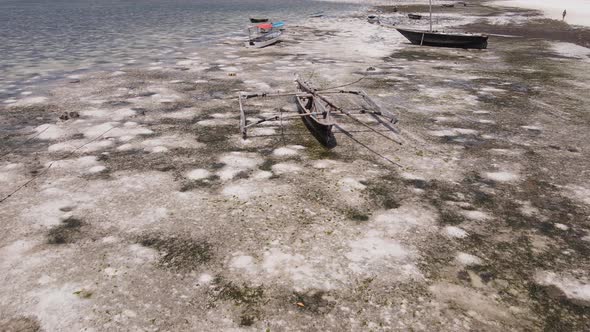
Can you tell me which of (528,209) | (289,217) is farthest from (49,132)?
(528,209)

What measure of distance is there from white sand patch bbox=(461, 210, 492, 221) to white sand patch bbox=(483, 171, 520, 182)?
1.14 metres

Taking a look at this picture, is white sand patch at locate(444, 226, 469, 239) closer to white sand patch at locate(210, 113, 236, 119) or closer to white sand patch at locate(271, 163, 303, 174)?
white sand patch at locate(271, 163, 303, 174)

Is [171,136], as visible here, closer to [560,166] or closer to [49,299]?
[49,299]

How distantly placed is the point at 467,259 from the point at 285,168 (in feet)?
10.3

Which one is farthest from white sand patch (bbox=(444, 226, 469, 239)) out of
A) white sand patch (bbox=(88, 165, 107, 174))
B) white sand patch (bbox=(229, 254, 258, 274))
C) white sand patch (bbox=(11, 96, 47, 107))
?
white sand patch (bbox=(11, 96, 47, 107))

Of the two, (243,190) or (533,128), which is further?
(533,128)

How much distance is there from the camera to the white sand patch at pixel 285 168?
6.16 m

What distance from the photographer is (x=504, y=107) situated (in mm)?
9234

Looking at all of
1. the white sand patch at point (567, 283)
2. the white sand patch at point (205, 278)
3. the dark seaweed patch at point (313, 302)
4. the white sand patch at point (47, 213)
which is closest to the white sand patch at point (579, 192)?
the white sand patch at point (567, 283)

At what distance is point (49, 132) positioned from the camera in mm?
7781

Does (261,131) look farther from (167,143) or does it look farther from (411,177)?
(411,177)

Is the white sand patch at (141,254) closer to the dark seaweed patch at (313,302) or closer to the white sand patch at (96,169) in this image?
the dark seaweed patch at (313,302)

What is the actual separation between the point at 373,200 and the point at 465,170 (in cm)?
196

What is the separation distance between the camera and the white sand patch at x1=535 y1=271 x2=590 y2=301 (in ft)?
11.9
